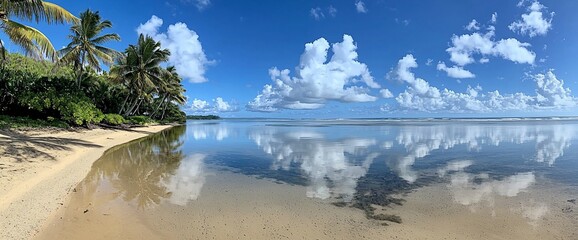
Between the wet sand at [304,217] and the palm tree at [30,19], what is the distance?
33.3ft

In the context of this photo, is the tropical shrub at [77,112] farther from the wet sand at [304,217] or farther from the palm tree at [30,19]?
the wet sand at [304,217]

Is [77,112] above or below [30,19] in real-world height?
below

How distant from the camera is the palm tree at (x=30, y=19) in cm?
1301

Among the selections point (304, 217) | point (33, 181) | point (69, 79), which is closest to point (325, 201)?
point (304, 217)

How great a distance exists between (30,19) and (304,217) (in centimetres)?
1546

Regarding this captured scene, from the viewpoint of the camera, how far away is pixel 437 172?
1059 centimetres

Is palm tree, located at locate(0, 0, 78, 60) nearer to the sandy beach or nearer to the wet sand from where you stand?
the sandy beach

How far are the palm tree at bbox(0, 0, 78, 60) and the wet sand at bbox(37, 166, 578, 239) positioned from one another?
1016 centimetres

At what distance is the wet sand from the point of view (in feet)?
17.2

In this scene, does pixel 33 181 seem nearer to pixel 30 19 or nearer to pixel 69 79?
pixel 30 19

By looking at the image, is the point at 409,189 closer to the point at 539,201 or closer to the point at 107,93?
the point at 539,201

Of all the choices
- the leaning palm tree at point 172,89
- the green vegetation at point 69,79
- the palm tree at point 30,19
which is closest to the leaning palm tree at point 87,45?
the green vegetation at point 69,79

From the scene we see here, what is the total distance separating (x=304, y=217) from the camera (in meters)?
6.10

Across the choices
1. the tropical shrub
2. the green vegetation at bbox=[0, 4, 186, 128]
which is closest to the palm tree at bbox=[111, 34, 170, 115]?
the green vegetation at bbox=[0, 4, 186, 128]
